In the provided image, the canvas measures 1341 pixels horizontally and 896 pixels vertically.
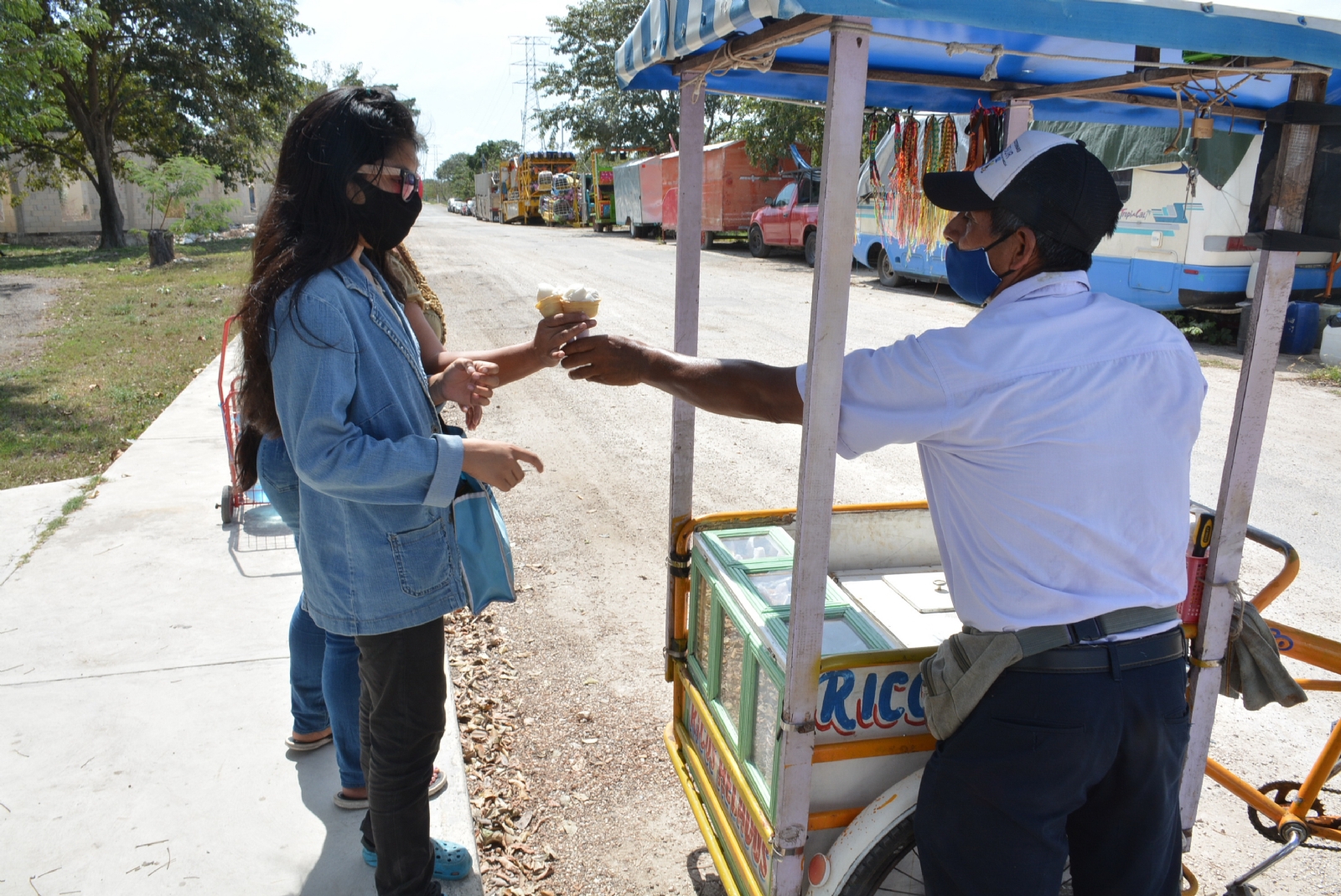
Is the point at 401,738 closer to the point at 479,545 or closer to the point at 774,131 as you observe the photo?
the point at 479,545

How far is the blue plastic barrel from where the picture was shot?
10.5m

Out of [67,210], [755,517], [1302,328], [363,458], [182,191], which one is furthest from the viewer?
[67,210]

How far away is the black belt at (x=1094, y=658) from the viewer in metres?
1.71

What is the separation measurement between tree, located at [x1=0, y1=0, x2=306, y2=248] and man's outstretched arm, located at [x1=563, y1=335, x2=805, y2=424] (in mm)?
26534

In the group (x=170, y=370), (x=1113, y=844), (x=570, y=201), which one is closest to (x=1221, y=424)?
(x=1113, y=844)

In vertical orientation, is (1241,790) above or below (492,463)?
below

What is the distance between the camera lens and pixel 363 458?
1929 mm

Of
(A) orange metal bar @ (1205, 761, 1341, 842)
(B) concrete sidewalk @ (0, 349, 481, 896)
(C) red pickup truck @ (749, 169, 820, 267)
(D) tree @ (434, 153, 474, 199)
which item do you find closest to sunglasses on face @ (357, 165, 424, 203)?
(B) concrete sidewalk @ (0, 349, 481, 896)

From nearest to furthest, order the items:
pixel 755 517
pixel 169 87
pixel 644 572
Result: 1. pixel 755 517
2. pixel 644 572
3. pixel 169 87

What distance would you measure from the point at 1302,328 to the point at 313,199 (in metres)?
11.8

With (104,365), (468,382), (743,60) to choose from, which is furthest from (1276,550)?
(104,365)

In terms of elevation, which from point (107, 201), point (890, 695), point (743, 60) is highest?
point (743, 60)

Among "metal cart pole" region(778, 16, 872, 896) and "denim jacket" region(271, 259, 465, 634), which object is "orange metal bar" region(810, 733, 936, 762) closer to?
"metal cart pole" region(778, 16, 872, 896)

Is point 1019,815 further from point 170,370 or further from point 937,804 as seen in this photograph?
point 170,370
